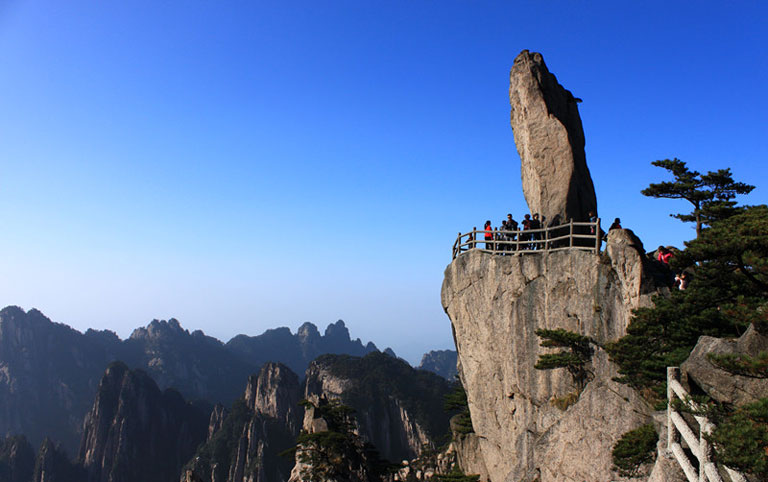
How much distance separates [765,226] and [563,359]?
39.4 ft

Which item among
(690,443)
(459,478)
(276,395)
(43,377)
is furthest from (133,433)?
(690,443)

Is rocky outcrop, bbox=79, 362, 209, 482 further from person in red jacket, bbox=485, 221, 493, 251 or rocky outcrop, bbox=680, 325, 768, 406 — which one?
rocky outcrop, bbox=680, 325, 768, 406

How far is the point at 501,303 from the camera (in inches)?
1037

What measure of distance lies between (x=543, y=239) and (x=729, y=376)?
16.0 metres

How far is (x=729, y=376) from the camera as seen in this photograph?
32.6ft

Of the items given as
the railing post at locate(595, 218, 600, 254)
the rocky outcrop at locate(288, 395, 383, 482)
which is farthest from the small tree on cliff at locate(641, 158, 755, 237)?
the rocky outcrop at locate(288, 395, 383, 482)

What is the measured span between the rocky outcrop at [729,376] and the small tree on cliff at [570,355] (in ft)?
36.1

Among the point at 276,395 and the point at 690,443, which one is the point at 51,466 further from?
the point at 690,443

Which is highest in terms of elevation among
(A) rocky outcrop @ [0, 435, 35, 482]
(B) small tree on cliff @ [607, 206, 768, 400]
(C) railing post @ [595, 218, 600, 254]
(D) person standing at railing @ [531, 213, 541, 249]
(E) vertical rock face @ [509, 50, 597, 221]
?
(E) vertical rock face @ [509, 50, 597, 221]

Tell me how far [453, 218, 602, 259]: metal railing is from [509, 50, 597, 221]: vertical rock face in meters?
1.20

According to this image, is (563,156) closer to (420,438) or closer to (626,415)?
(626,415)

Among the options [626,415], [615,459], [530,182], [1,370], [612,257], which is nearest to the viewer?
[615,459]

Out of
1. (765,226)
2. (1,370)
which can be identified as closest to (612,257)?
(765,226)

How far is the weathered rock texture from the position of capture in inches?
718
